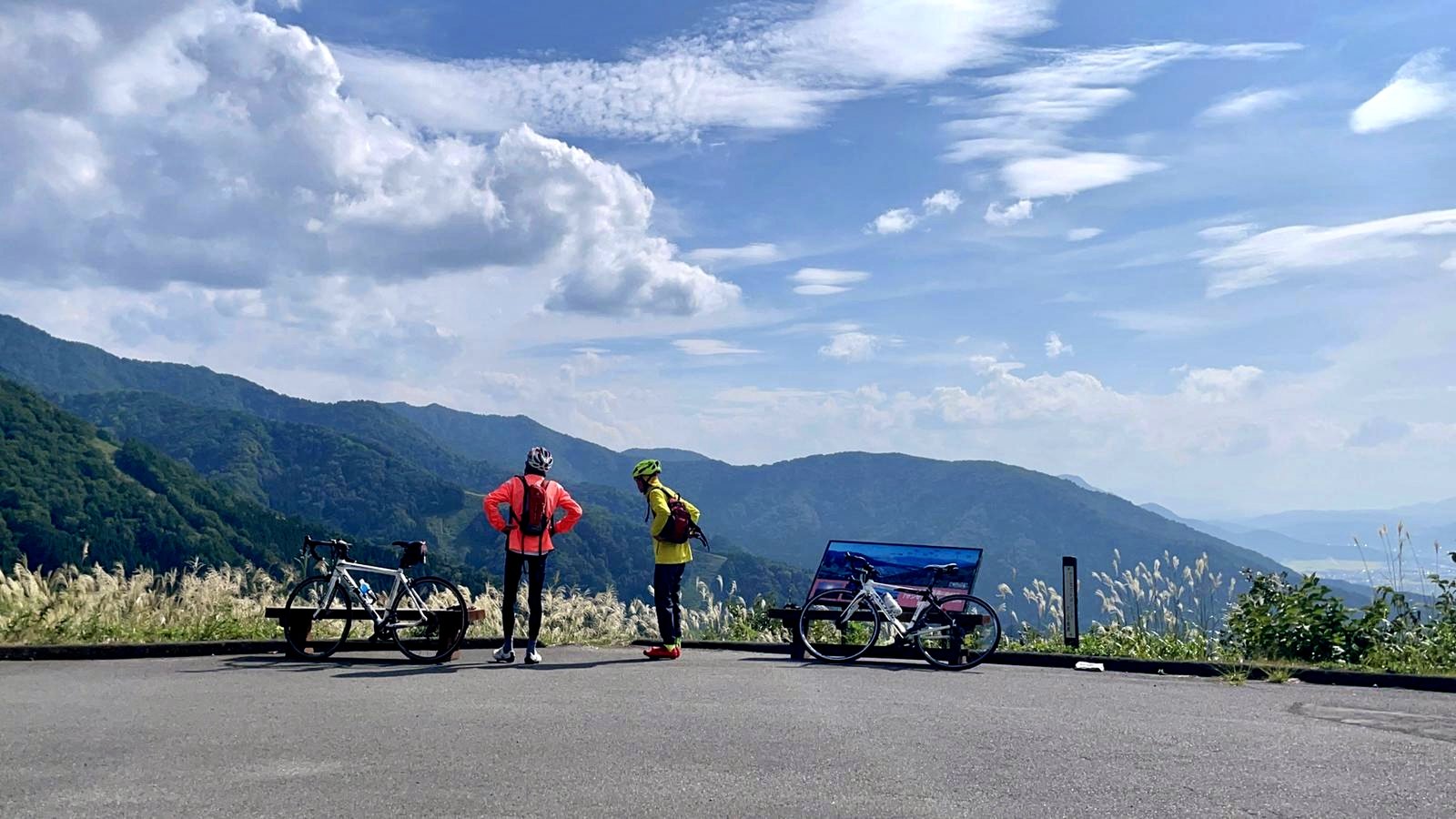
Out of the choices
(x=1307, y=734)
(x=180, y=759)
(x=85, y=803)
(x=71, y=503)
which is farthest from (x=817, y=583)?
(x=71, y=503)

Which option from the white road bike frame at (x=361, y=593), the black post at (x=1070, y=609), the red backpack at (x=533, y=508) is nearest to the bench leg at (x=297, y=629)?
the white road bike frame at (x=361, y=593)

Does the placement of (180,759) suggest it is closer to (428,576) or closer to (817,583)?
(428,576)

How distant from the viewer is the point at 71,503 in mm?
131750

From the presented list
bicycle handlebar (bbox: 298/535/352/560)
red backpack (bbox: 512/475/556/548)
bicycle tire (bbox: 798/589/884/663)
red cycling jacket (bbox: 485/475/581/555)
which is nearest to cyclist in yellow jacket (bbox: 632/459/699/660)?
red cycling jacket (bbox: 485/475/581/555)

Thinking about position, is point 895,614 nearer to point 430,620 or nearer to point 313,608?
point 430,620

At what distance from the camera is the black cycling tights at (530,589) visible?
445 inches

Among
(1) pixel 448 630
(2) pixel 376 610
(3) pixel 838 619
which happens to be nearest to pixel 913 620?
(3) pixel 838 619

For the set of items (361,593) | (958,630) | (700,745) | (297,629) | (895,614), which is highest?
(361,593)

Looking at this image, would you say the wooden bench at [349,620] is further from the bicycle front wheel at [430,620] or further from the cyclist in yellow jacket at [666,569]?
the cyclist in yellow jacket at [666,569]

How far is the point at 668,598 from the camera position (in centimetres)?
1192

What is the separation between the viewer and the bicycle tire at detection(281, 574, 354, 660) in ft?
37.3

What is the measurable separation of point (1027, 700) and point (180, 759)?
574 cm

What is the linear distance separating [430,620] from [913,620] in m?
4.66

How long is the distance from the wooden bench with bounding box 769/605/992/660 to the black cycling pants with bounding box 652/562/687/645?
1.05 metres
